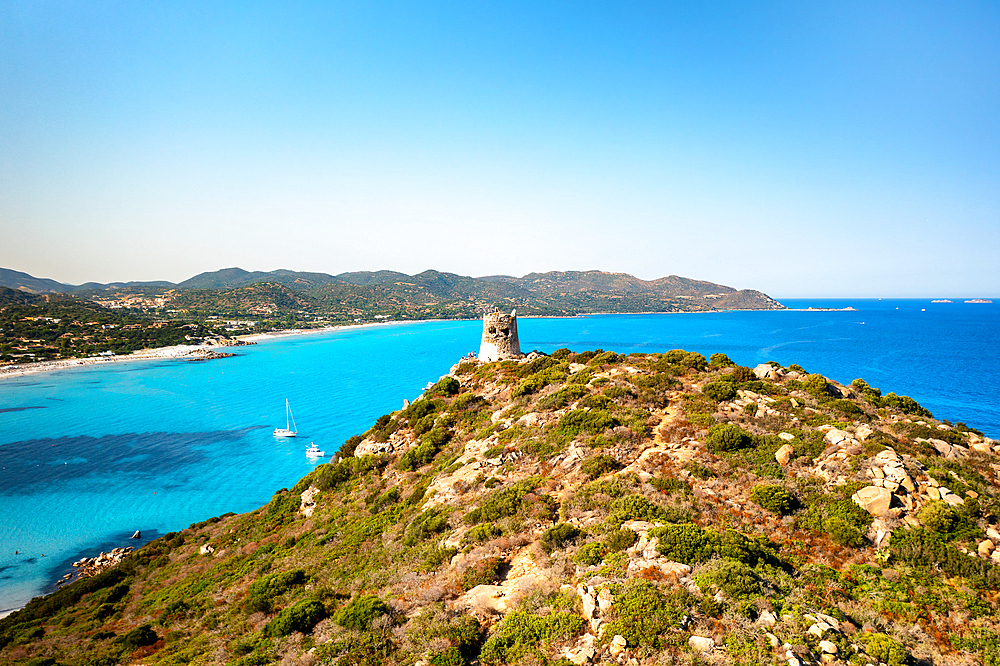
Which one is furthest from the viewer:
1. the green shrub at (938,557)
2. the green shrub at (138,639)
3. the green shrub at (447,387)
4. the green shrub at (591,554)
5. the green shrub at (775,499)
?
the green shrub at (447,387)

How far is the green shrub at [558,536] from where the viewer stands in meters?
11.6

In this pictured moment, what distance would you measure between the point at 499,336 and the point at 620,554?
1103 inches

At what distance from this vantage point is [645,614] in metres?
8.25

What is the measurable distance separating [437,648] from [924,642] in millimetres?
9284

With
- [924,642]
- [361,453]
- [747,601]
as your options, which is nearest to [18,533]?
[361,453]

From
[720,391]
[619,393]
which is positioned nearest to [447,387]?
[619,393]

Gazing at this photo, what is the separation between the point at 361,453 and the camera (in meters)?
27.7

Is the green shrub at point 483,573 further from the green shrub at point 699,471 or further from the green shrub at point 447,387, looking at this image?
the green shrub at point 447,387

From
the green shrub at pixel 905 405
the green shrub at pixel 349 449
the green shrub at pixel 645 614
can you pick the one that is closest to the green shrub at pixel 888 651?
the green shrub at pixel 645 614

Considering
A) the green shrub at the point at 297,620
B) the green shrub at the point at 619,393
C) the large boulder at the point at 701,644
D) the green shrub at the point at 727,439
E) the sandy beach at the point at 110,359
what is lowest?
the sandy beach at the point at 110,359

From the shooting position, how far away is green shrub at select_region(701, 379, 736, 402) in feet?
66.1

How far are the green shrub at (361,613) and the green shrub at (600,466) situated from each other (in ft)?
27.2

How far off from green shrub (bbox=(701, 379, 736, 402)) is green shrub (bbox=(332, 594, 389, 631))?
55.0 ft

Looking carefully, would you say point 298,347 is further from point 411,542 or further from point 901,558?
point 901,558
